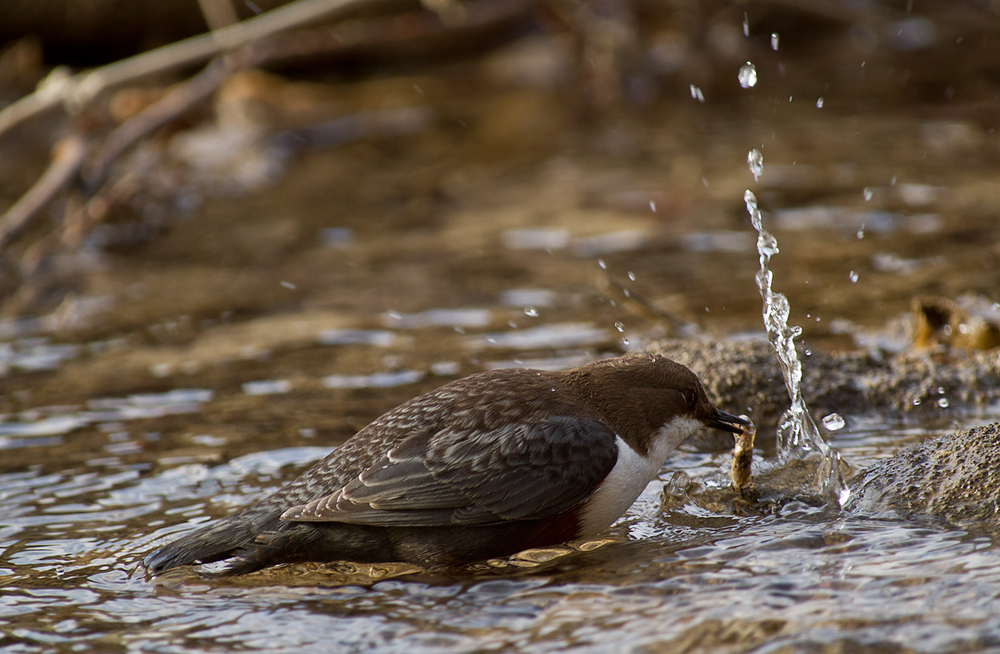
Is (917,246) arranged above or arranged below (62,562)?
above

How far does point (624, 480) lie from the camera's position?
3764mm

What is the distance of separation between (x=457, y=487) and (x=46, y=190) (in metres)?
5.31

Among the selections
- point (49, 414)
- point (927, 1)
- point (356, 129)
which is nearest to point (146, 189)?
point (356, 129)

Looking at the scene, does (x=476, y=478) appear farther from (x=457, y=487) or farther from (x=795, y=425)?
(x=795, y=425)

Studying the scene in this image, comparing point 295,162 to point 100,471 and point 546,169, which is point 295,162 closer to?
point 546,169

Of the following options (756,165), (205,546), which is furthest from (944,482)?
(756,165)

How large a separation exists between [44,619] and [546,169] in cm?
746

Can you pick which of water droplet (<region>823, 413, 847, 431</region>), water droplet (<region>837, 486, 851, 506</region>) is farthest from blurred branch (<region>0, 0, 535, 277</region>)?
water droplet (<region>837, 486, 851, 506</region>)

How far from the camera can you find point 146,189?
9.84 metres

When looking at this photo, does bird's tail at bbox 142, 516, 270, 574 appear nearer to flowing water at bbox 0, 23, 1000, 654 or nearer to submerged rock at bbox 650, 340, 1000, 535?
flowing water at bbox 0, 23, 1000, 654

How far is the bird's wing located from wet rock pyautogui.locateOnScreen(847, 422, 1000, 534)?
858 millimetres

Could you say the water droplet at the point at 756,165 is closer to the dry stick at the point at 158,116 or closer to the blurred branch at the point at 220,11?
Result: the dry stick at the point at 158,116

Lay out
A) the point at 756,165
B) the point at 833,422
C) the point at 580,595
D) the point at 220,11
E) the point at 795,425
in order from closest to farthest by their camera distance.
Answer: the point at 580,595 < the point at 795,425 < the point at 833,422 < the point at 756,165 < the point at 220,11

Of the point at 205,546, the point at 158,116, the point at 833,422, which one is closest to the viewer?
the point at 205,546
